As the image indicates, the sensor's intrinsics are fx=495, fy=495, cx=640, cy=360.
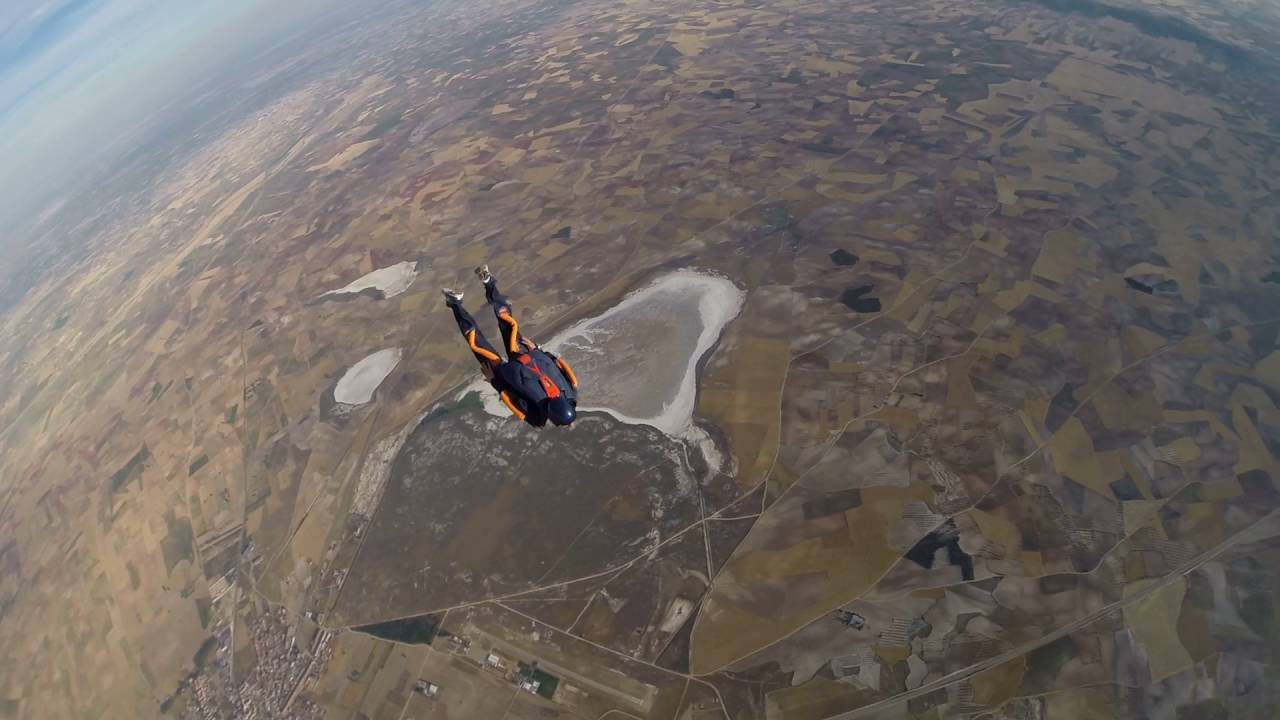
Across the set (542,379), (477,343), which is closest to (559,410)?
(542,379)

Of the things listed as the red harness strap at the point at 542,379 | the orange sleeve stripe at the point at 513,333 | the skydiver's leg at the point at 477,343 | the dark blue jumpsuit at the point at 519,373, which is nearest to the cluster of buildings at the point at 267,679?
the dark blue jumpsuit at the point at 519,373

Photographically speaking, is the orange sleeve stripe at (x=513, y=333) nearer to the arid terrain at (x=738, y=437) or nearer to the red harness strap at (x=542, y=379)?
the red harness strap at (x=542, y=379)

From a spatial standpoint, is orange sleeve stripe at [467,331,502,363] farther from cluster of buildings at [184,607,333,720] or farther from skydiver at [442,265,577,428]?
cluster of buildings at [184,607,333,720]

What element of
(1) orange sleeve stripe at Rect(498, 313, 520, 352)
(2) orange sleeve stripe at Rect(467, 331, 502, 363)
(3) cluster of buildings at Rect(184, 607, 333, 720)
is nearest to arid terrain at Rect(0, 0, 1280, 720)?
(3) cluster of buildings at Rect(184, 607, 333, 720)

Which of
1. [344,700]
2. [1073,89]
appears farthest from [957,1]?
[344,700]

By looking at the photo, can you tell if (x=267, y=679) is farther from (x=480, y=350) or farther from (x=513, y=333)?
(x=513, y=333)

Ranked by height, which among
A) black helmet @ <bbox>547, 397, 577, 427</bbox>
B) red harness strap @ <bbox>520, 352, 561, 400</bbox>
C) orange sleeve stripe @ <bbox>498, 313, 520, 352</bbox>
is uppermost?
orange sleeve stripe @ <bbox>498, 313, 520, 352</bbox>

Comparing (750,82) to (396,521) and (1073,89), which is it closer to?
(1073,89)
